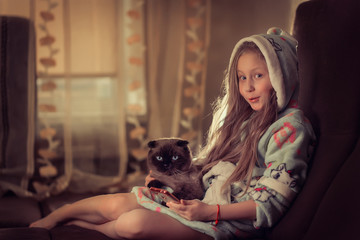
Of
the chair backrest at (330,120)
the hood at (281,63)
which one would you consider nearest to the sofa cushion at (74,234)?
the chair backrest at (330,120)

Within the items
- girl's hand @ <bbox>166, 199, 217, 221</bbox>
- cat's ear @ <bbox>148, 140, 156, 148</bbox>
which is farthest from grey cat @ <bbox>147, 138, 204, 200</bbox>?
girl's hand @ <bbox>166, 199, 217, 221</bbox>

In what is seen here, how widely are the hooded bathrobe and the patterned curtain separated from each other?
1.42m

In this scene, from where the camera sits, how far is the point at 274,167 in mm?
1055

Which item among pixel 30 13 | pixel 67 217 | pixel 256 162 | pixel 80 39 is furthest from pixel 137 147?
pixel 256 162

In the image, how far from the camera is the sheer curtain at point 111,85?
97.7 inches

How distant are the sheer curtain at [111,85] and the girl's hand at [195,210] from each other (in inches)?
57.9

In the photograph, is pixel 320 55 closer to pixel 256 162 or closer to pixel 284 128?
pixel 284 128

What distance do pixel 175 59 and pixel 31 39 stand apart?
86 centimetres

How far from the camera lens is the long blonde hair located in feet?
3.76

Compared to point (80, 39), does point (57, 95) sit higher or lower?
lower

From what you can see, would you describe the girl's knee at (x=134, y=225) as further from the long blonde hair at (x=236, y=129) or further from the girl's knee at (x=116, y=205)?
the long blonde hair at (x=236, y=129)

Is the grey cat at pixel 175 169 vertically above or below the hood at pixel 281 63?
below

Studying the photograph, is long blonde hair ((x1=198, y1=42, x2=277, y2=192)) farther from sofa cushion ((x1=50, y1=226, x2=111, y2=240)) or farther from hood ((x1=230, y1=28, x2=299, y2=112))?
sofa cushion ((x1=50, y1=226, x2=111, y2=240))

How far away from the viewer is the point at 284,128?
3.59 feet
